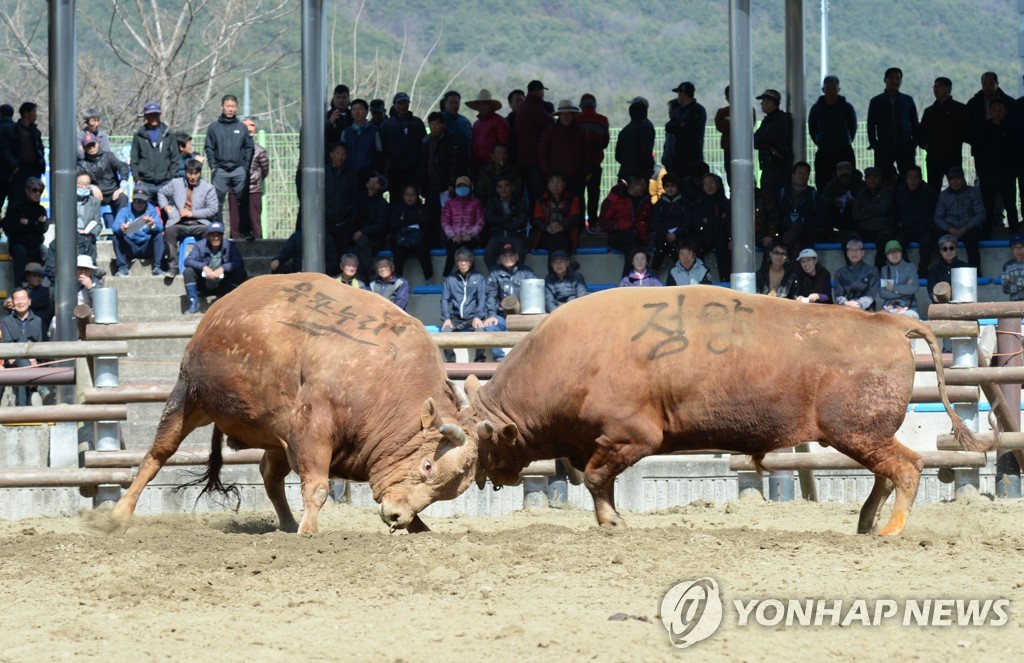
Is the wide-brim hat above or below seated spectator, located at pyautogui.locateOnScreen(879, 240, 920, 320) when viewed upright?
above

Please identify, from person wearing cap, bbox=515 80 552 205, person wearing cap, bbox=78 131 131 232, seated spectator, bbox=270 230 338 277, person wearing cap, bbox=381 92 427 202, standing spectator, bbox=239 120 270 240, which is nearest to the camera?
Answer: seated spectator, bbox=270 230 338 277

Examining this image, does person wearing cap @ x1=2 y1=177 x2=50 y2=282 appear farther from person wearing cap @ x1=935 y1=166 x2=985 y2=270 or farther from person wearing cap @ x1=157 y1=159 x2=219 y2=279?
person wearing cap @ x1=935 y1=166 x2=985 y2=270

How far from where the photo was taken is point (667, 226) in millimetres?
14570

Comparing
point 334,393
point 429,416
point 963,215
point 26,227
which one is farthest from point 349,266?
point 429,416

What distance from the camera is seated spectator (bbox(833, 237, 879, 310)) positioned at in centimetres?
1333

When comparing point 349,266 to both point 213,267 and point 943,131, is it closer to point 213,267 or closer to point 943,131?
point 213,267

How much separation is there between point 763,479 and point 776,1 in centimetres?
8140

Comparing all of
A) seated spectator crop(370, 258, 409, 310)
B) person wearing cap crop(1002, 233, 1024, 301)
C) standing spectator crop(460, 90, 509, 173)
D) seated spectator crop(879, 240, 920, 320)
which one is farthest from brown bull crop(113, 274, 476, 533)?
standing spectator crop(460, 90, 509, 173)

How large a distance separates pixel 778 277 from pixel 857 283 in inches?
28.7

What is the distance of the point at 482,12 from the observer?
8394 centimetres

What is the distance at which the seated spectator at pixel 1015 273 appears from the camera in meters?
13.2

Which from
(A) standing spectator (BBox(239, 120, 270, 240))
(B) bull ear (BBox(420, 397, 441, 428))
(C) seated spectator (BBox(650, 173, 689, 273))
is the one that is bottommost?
(B) bull ear (BBox(420, 397, 441, 428))

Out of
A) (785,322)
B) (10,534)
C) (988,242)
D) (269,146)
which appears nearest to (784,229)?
(988,242)

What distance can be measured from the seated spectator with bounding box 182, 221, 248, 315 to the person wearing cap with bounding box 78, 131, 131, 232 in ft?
6.54
